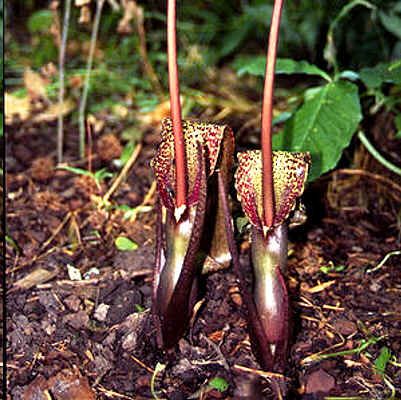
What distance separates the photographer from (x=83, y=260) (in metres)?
1.62

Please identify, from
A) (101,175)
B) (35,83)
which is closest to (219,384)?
(101,175)

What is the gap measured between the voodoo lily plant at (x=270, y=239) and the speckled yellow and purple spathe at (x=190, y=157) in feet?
0.19

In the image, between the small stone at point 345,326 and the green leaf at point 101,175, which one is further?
the green leaf at point 101,175

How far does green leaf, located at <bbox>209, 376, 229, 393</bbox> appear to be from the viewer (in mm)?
1237

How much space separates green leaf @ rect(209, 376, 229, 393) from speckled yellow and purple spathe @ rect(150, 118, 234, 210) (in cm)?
31

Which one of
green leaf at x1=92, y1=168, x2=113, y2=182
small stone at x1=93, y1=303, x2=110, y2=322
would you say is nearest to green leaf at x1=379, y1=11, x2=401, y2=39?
green leaf at x1=92, y1=168, x2=113, y2=182

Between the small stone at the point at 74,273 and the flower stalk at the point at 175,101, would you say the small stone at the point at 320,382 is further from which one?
the small stone at the point at 74,273

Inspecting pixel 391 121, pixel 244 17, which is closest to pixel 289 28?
pixel 244 17

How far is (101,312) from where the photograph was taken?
1431 millimetres

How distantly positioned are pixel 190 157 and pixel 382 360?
1.64 feet

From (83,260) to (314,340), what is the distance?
562mm

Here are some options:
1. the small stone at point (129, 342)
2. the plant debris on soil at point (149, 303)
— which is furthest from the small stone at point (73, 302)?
the small stone at point (129, 342)

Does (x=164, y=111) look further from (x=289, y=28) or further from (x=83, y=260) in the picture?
(x=83, y=260)

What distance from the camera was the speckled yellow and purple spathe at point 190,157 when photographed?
4.13 ft
